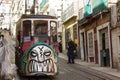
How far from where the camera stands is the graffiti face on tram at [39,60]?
1471cm

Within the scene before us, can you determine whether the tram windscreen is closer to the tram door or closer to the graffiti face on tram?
the tram door

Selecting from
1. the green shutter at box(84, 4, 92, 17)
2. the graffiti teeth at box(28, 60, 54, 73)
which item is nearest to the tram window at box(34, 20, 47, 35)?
the graffiti teeth at box(28, 60, 54, 73)

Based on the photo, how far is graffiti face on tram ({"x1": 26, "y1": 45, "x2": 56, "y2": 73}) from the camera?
14711 millimetres

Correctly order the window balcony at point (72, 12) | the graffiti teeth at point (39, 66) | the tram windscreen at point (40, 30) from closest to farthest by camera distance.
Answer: the graffiti teeth at point (39, 66) → the tram windscreen at point (40, 30) → the window balcony at point (72, 12)

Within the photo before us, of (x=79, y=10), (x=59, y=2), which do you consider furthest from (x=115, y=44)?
(x=59, y=2)

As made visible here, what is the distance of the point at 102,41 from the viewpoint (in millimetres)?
23281

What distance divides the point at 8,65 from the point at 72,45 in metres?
14.3

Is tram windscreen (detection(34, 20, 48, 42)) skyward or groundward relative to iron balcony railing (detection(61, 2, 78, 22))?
groundward

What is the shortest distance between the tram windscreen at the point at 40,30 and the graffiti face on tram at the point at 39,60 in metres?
1.00

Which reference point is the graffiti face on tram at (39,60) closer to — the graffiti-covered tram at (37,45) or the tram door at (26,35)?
the graffiti-covered tram at (37,45)

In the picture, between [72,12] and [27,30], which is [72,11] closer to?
[72,12]

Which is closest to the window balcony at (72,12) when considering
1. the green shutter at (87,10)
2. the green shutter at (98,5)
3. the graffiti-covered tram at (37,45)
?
the green shutter at (87,10)

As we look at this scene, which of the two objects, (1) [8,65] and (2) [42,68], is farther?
(2) [42,68]

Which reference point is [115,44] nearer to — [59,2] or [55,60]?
[55,60]
